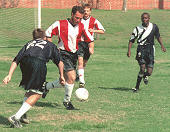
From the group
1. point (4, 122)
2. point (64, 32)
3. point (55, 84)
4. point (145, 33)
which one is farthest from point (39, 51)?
point (145, 33)

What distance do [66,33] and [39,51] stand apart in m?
2.00

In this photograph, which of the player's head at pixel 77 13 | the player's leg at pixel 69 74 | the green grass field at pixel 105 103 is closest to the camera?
the green grass field at pixel 105 103

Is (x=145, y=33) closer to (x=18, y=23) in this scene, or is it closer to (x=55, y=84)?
(x=55, y=84)

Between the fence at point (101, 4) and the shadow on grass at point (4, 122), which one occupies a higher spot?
the fence at point (101, 4)

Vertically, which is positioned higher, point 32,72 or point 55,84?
point 32,72

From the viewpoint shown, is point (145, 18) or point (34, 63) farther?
point (145, 18)

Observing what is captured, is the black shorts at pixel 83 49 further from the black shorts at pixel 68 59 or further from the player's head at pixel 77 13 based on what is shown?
the player's head at pixel 77 13

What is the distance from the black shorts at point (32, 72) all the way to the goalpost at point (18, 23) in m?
19.4

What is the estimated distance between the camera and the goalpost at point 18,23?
93.3 feet

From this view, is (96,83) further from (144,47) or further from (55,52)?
(55,52)

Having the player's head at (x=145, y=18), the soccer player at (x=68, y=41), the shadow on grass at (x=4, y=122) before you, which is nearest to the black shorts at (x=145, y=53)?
the player's head at (x=145, y=18)

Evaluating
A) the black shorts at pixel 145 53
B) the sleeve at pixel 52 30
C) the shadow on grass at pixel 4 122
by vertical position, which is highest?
the sleeve at pixel 52 30

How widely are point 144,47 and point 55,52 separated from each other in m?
5.34

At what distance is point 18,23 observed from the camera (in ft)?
94.5
